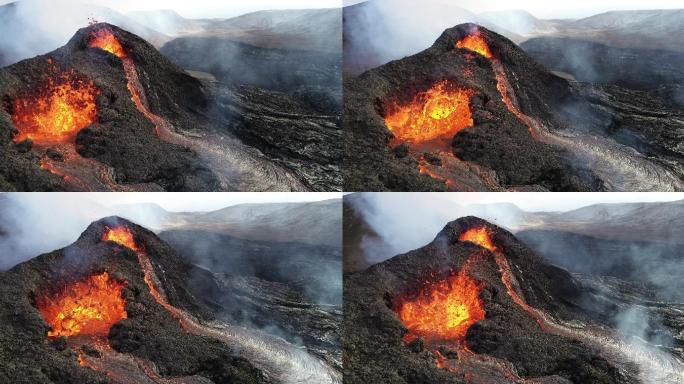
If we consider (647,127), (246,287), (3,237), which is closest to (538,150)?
(647,127)

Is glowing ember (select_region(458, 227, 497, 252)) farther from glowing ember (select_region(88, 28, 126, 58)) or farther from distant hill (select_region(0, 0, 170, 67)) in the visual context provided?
glowing ember (select_region(88, 28, 126, 58))

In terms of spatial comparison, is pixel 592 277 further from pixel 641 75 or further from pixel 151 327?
pixel 151 327

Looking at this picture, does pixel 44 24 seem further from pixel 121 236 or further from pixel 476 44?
pixel 476 44

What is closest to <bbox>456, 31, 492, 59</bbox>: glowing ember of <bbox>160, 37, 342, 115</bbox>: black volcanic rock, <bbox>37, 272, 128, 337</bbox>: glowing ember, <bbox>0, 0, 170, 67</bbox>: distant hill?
<bbox>160, 37, 342, 115</bbox>: black volcanic rock

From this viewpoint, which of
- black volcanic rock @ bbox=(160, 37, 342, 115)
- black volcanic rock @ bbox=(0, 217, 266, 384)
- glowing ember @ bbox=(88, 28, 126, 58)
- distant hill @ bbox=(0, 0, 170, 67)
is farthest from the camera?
black volcanic rock @ bbox=(160, 37, 342, 115)

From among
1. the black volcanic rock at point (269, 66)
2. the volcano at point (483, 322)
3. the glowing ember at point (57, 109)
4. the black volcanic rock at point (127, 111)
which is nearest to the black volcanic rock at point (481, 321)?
the volcano at point (483, 322)

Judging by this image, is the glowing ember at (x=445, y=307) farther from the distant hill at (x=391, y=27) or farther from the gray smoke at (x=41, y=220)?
the gray smoke at (x=41, y=220)

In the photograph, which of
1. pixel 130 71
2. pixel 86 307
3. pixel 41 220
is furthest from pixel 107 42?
pixel 86 307
